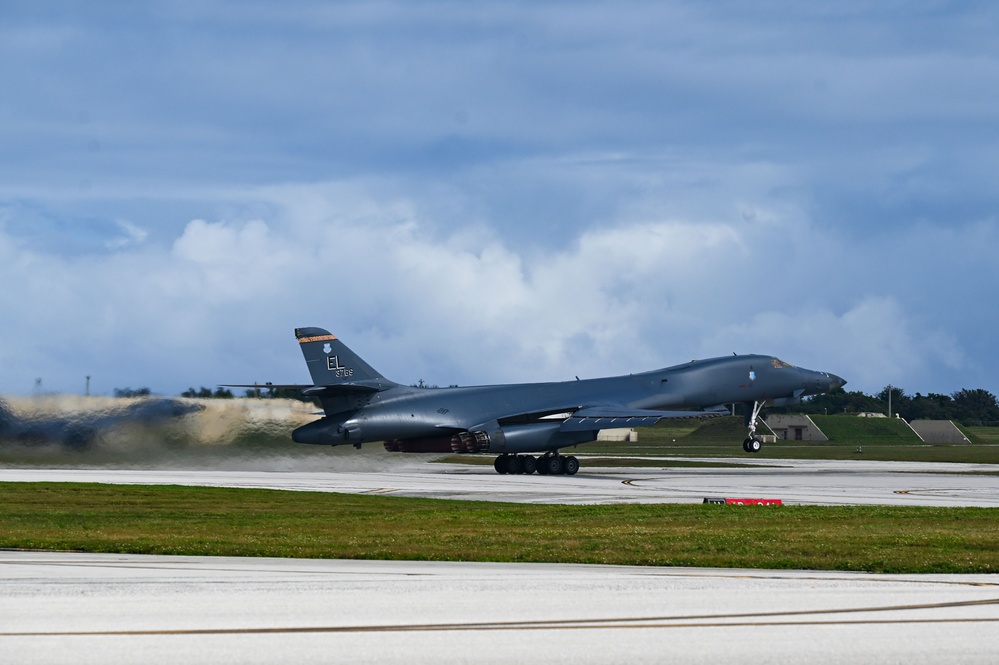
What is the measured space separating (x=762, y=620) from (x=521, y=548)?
→ 7731 millimetres

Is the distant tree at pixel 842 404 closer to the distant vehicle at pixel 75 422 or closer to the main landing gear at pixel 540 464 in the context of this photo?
the main landing gear at pixel 540 464

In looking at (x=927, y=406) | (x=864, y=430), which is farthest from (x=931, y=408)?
(x=864, y=430)

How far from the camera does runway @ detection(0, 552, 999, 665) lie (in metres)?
9.23

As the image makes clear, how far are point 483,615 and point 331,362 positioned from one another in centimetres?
3821

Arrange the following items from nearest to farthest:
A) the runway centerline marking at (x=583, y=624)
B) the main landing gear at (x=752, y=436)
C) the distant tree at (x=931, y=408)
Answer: the runway centerline marking at (x=583, y=624) → the main landing gear at (x=752, y=436) → the distant tree at (x=931, y=408)

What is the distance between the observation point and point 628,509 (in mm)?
27781

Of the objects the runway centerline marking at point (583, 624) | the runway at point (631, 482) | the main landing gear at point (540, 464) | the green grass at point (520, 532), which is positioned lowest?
the runway centerline marking at point (583, 624)

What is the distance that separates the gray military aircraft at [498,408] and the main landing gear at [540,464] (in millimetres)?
41

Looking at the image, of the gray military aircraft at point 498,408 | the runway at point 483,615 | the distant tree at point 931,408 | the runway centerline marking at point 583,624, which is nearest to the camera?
the runway at point 483,615

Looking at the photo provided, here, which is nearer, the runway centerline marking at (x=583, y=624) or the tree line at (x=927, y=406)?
the runway centerline marking at (x=583, y=624)

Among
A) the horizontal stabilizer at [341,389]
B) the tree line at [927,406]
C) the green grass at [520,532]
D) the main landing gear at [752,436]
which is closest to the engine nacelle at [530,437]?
the horizontal stabilizer at [341,389]

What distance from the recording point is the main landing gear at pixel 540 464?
5112 centimetres

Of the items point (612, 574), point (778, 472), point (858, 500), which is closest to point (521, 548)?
point (612, 574)

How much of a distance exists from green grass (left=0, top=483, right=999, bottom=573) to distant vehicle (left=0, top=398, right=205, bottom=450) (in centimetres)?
1191
